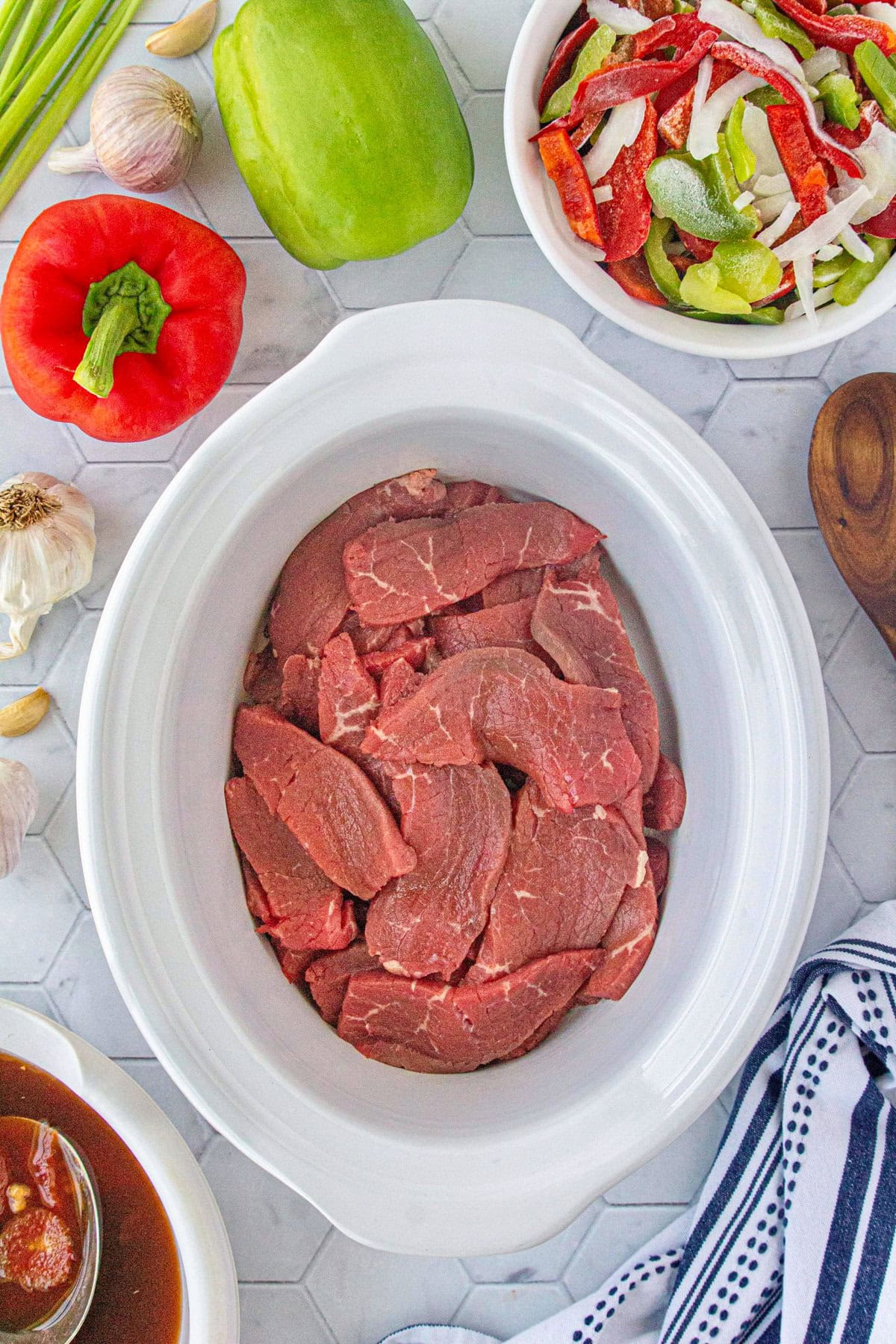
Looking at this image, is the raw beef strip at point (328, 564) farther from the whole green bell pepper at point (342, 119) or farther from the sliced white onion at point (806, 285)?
the sliced white onion at point (806, 285)

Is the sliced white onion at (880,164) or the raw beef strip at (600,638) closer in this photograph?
the sliced white onion at (880,164)

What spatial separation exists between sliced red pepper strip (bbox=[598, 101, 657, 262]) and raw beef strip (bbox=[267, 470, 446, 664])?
12.9 inches

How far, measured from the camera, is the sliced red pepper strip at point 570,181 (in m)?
1.05

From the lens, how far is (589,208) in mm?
1065

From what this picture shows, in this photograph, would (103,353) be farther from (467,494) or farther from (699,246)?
(699,246)

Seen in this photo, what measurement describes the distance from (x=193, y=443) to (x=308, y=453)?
24cm

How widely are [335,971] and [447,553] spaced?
0.51 metres

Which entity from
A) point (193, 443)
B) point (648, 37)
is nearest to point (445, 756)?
point (193, 443)

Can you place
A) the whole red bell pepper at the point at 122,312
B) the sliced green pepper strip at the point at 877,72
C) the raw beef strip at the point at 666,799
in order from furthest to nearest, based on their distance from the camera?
the raw beef strip at the point at 666,799, the whole red bell pepper at the point at 122,312, the sliced green pepper strip at the point at 877,72

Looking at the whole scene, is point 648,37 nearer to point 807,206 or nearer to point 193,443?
point 807,206

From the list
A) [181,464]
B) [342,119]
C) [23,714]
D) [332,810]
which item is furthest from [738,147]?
[23,714]

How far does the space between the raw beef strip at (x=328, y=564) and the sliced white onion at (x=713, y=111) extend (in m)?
0.44

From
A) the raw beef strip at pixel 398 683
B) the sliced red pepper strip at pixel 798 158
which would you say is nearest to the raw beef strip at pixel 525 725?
the raw beef strip at pixel 398 683

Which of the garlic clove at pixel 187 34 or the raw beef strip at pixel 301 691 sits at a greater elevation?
the garlic clove at pixel 187 34
